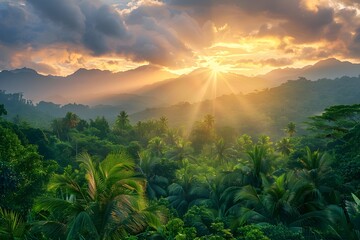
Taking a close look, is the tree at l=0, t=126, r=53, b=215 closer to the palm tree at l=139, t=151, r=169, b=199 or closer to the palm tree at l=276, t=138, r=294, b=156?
the palm tree at l=139, t=151, r=169, b=199

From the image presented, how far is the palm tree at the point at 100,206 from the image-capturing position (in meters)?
10.6

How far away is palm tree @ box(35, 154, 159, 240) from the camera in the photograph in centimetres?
1063

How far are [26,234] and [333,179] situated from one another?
684 inches

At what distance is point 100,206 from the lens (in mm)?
11000

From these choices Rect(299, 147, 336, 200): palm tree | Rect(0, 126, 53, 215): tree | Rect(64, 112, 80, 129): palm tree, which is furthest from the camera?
Rect(64, 112, 80, 129): palm tree

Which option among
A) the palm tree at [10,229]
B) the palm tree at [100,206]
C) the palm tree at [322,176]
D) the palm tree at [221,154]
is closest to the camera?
the palm tree at [100,206]

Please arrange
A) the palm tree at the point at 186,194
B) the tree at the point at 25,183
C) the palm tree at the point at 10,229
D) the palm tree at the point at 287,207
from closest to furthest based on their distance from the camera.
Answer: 1. the palm tree at the point at 10,229
2. the palm tree at the point at 287,207
3. the tree at the point at 25,183
4. the palm tree at the point at 186,194

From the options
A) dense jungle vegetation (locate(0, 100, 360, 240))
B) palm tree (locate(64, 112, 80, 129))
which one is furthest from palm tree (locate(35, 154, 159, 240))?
palm tree (locate(64, 112, 80, 129))

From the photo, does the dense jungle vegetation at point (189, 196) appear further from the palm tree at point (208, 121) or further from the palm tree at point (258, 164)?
the palm tree at point (208, 121)

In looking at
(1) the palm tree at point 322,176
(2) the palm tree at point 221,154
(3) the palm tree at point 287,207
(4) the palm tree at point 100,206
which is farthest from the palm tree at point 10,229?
(2) the palm tree at point 221,154

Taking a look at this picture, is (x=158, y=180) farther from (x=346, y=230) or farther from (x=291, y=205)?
(x=346, y=230)

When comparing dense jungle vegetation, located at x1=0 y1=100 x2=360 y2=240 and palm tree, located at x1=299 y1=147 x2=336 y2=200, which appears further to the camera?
palm tree, located at x1=299 y1=147 x2=336 y2=200

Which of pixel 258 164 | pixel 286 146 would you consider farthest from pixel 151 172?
pixel 286 146

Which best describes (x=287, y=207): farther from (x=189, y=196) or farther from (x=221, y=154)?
(x=221, y=154)
